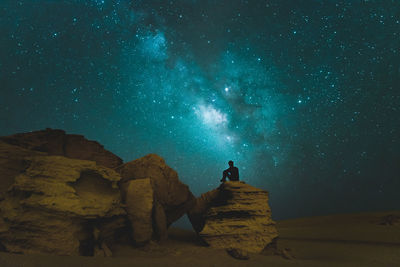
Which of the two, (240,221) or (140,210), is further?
(240,221)

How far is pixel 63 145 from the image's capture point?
9.50 metres

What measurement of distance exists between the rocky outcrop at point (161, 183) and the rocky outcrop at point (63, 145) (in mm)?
1240

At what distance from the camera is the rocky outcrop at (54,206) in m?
5.62

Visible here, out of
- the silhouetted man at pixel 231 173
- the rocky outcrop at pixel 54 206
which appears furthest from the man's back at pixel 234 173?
the rocky outcrop at pixel 54 206

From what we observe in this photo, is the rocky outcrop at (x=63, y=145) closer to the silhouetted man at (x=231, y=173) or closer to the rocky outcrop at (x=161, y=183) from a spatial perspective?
the rocky outcrop at (x=161, y=183)

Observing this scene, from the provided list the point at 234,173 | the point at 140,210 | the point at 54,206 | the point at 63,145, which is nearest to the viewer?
the point at 54,206

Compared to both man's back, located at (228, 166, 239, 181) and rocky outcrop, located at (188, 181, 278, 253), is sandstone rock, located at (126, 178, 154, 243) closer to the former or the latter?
rocky outcrop, located at (188, 181, 278, 253)

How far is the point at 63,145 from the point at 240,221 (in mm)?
8328

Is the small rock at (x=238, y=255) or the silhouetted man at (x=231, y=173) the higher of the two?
the silhouetted man at (x=231, y=173)

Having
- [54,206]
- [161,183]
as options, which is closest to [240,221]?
[161,183]

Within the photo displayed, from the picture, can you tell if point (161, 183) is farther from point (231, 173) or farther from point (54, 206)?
point (54, 206)

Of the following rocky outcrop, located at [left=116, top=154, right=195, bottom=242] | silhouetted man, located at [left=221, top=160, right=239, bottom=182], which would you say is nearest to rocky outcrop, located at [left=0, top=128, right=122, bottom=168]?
rocky outcrop, located at [left=116, top=154, right=195, bottom=242]

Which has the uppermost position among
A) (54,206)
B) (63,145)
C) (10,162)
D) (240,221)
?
(63,145)

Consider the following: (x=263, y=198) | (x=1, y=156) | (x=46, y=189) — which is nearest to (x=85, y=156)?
(x=1, y=156)
